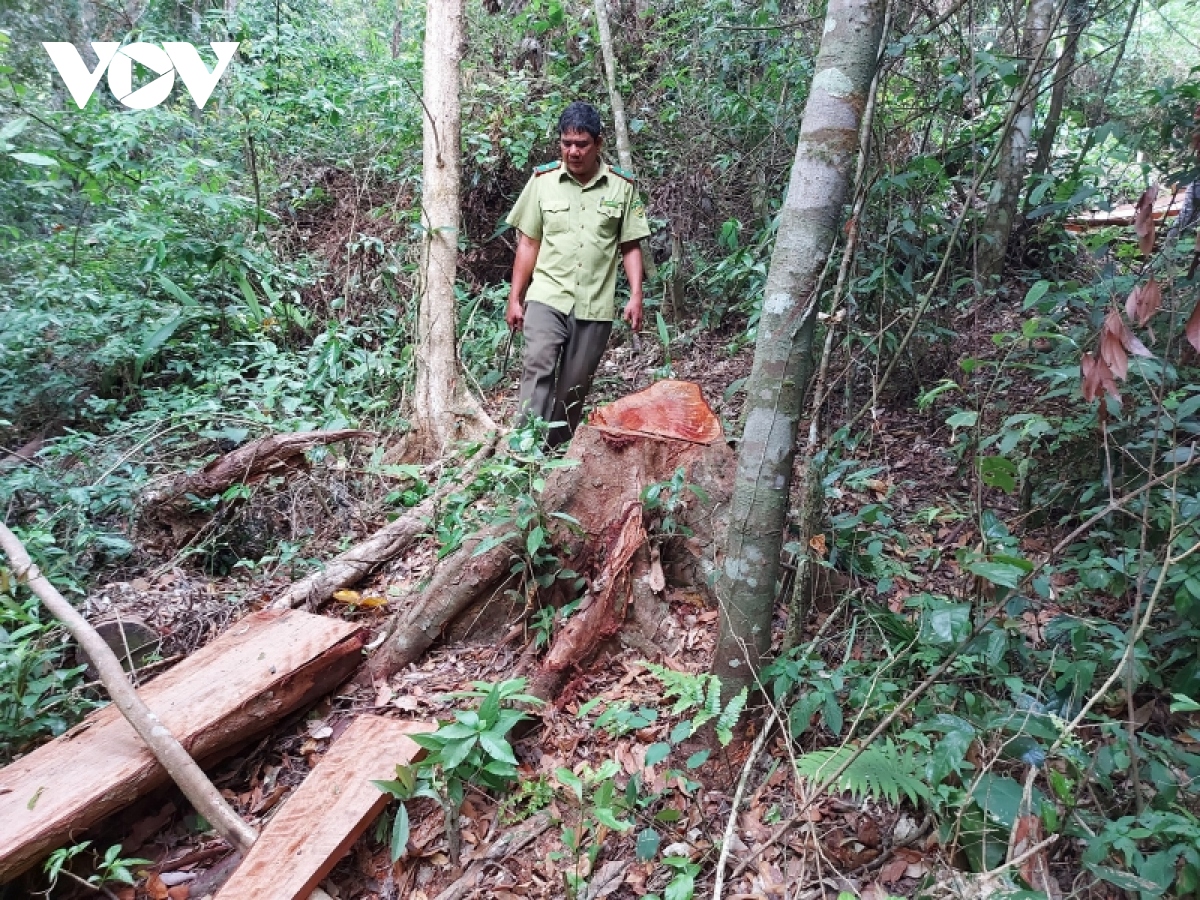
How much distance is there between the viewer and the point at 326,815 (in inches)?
102

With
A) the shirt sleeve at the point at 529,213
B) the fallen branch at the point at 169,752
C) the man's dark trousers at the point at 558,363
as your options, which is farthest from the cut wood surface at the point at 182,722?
the shirt sleeve at the point at 529,213

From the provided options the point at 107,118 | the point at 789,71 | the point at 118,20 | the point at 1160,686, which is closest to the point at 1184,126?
the point at 789,71

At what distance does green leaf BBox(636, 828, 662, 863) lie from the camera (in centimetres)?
229

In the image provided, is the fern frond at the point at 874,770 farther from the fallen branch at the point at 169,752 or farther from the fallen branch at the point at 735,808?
the fallen branch at the point at 169,752

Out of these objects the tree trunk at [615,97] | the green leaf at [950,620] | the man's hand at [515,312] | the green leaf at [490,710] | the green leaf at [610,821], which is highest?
the tree trunk at [615,97]

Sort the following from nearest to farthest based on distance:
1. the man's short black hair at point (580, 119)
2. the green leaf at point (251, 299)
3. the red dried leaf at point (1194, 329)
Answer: the red dried leaf at point (1194, 329)
the man's short black hair at point (580, 119)
the green leaf at point (251, 299)

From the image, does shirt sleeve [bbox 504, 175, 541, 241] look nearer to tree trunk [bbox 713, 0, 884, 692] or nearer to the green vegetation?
the green vegetation

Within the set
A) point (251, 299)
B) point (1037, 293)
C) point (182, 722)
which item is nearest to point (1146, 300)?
point (1037, 293)

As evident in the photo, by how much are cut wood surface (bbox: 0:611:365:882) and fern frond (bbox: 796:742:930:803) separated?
2107mm

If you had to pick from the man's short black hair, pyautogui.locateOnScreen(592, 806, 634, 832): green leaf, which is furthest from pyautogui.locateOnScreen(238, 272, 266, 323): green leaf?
pyautogui.locateOnScreen(592, 806, 634, 832): green leaf

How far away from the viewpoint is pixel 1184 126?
4.08m

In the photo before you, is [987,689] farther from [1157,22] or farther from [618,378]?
[1157,22]

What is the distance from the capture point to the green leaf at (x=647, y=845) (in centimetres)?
229

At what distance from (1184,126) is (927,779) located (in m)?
4.12
